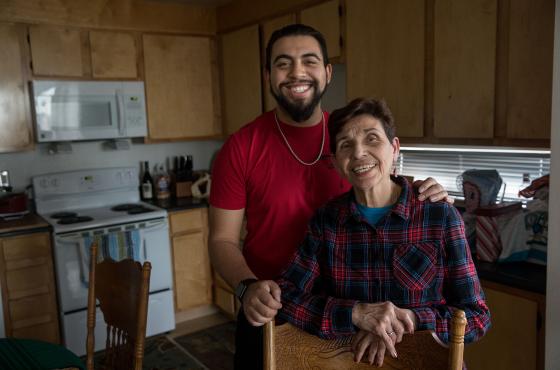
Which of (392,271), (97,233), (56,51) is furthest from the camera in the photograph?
(56,51)

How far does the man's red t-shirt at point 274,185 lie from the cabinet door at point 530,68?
101 cm

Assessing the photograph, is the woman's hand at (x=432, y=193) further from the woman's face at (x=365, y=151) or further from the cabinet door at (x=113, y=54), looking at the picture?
the cabinet door at (x=113, y=54)

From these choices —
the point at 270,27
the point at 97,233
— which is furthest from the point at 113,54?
the point at 97,233

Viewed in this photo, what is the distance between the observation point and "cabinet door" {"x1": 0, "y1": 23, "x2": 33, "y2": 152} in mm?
3338

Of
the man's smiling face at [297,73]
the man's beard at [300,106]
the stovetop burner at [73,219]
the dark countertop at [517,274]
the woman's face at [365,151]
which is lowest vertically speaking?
the dark countertop at [517,274]

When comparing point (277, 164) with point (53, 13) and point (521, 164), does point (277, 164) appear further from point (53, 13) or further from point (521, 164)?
point (53, 13)

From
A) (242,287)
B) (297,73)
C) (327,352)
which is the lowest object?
(327,352)

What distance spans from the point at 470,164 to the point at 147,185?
2610 mm

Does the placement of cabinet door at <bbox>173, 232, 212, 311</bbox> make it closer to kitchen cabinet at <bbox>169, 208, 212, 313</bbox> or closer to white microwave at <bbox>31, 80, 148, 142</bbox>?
kitchen cabinet at <bbox>169, 208, 212, 313</bbox>

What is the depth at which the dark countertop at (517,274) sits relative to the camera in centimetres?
199

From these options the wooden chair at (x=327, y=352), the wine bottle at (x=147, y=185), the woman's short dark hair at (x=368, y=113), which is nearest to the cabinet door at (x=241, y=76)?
the wine bottle at (x=147, y=185)

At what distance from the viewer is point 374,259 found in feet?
4.15

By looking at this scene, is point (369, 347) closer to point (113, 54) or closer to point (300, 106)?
point (300, 106)

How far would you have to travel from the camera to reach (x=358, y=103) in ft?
4.27
